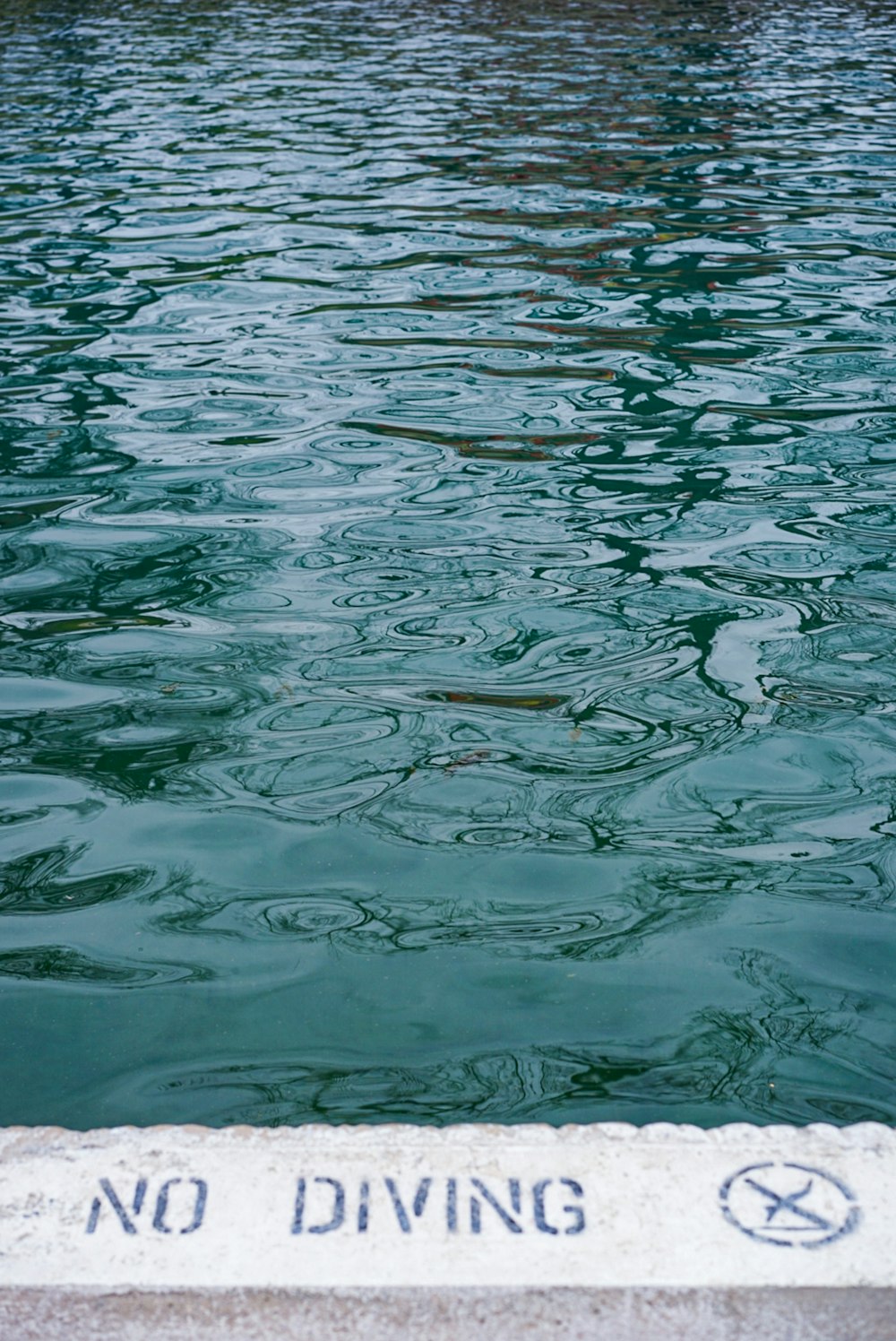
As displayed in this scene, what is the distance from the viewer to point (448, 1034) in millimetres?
2771

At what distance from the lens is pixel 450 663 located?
4152 millimetres

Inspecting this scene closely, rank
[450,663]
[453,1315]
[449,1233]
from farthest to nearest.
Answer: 1. [450,663]
2. [449,1233]
3. [453,1315]

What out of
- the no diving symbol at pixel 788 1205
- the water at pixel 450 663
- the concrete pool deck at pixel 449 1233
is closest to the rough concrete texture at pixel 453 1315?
the concrete pool deck at pixel 449 1233

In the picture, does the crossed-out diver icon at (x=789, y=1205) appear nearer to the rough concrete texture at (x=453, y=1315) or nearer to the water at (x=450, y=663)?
the rough concrete texture at (x=453, y=1315)

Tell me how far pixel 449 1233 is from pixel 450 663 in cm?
223

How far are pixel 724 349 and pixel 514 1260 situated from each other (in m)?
5.79

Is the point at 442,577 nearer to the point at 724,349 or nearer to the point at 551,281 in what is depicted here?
the point at 724,349

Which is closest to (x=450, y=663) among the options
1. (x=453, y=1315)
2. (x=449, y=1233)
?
(x=449, y=1233)

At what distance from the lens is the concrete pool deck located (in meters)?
1.97

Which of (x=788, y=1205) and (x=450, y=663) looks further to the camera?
(x=450, y=663)

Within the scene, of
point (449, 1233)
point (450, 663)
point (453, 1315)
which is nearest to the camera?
point (453, 1315)

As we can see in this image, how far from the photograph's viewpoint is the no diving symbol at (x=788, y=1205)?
6.92ft

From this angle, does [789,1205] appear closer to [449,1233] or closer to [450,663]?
[449,1233]

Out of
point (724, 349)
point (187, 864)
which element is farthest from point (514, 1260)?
point (724, 349)
